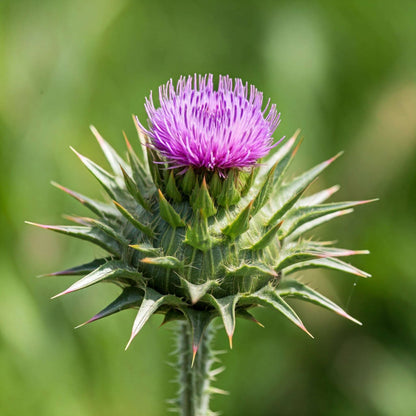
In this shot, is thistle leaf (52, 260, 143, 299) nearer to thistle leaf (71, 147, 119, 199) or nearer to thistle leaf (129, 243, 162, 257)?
thistle leaf (129, 243, 162, 257)

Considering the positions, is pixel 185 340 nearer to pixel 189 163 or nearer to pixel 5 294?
pixel 189 163

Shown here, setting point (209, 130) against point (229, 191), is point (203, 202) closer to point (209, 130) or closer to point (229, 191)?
point (229, 191)

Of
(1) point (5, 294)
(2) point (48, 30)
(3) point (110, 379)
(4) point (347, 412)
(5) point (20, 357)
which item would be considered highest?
(2) point (48, 30)

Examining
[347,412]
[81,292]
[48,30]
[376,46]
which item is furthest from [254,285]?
[376,46]

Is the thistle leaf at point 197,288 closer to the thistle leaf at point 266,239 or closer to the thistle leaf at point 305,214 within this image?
the thistle leaf at point 266,239

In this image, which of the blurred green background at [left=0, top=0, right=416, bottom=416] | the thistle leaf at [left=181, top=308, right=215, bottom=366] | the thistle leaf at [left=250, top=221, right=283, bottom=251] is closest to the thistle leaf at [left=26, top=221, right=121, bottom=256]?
the thistle leaf at [left=181, top=308, right=215, bottom=366]

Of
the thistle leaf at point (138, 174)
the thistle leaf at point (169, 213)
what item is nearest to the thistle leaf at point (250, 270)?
the thistle leaf at point (169, 213)

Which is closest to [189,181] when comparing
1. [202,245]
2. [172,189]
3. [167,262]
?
[172,189]
